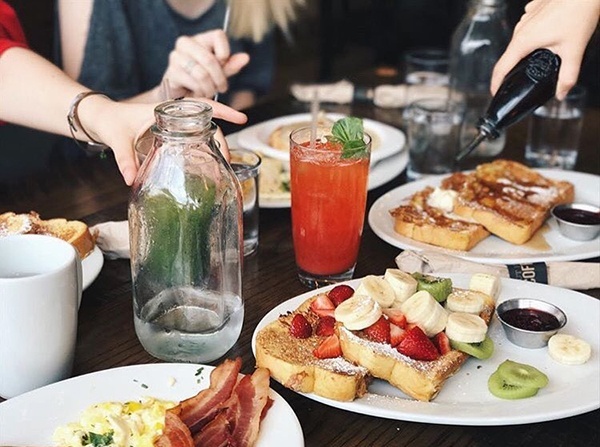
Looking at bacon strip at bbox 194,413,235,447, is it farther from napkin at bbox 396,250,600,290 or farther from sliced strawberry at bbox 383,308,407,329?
napkin at bbox 396,250,600,290

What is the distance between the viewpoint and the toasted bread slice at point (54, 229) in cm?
146

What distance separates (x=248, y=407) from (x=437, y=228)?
2.38 ft

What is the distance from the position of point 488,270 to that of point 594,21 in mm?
605

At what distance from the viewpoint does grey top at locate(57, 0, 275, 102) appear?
2496 millimetres

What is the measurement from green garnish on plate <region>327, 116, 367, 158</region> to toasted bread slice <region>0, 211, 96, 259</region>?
49 centimetres

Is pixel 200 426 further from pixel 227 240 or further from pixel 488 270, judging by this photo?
pixel 488 270

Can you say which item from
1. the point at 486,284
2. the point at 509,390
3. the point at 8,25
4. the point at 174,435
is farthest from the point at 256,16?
the point at 174,435

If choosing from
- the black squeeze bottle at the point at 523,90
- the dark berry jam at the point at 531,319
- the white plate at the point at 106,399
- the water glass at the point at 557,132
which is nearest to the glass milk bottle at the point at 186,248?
the white plate at the point at 106,399

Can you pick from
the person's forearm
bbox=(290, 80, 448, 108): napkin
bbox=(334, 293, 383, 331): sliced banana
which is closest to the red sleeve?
the person's forearm

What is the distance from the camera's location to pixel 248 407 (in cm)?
103

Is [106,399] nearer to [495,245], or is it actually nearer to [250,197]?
[250,197]

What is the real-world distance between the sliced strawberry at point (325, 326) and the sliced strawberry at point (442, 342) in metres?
0.15

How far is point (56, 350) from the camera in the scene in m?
1.12

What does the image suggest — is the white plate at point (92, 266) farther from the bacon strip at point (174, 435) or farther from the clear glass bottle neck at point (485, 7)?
the clear glass bottle neck at point (485, 7)
